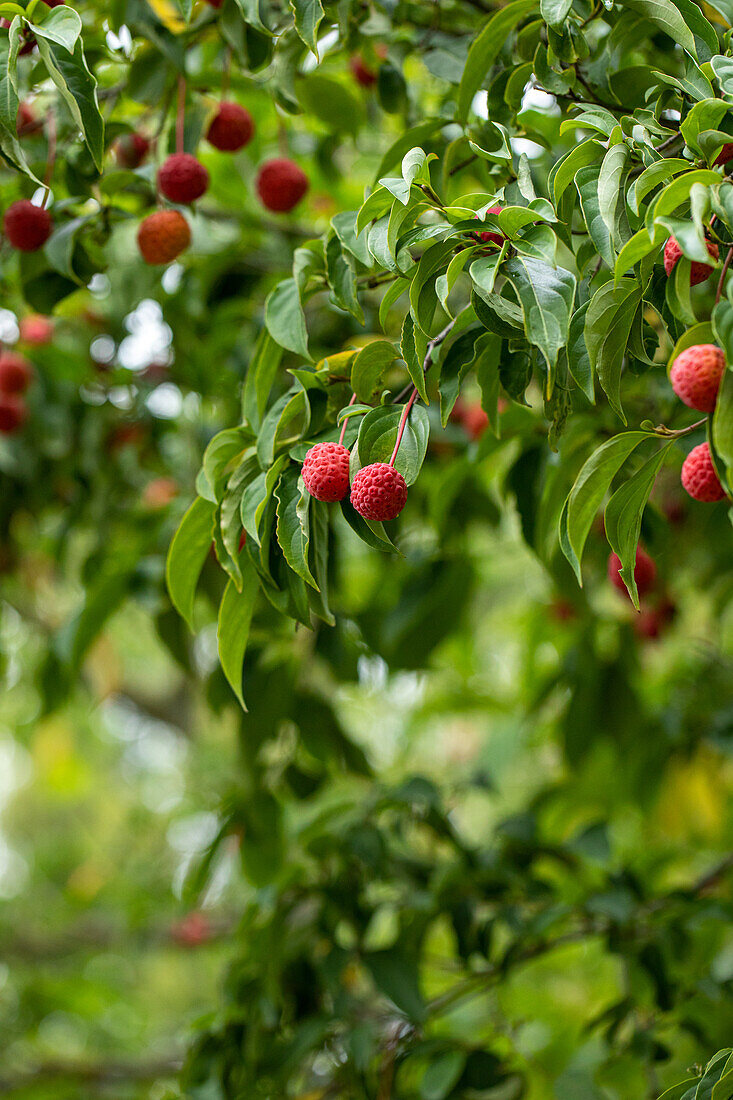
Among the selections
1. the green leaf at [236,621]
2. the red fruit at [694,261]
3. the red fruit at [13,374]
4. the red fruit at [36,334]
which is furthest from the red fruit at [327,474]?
the red fruit at [36,334]

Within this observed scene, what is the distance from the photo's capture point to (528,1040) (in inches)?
71.4

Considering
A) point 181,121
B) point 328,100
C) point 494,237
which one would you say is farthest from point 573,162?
point 328,100

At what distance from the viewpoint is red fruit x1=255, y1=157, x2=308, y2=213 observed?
1165 millimetres

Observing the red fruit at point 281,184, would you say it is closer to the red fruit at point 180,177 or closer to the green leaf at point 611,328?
the red fruit at point 180,177

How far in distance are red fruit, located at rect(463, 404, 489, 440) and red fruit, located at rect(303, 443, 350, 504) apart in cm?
87

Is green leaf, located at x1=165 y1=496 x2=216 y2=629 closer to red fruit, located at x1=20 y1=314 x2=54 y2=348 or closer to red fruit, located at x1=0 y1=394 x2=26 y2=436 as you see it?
red fruit, located at x1=0 y1=394 x2=26 y2=436

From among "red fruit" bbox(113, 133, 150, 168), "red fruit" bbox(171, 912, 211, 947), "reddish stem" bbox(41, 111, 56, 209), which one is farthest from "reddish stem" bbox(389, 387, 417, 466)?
"red fruit" bbox(171, 912, 211, 947)

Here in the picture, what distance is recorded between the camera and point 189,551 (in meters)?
0.83

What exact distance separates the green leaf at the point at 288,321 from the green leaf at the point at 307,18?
0.62 ft

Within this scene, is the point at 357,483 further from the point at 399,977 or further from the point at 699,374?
the point at 399,977

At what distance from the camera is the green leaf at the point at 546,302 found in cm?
59

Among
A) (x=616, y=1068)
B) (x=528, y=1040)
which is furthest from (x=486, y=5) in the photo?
(x=528, y=1040)

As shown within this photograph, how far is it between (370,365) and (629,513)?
0.70 ft

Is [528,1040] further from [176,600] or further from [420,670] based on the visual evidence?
[176,600]
